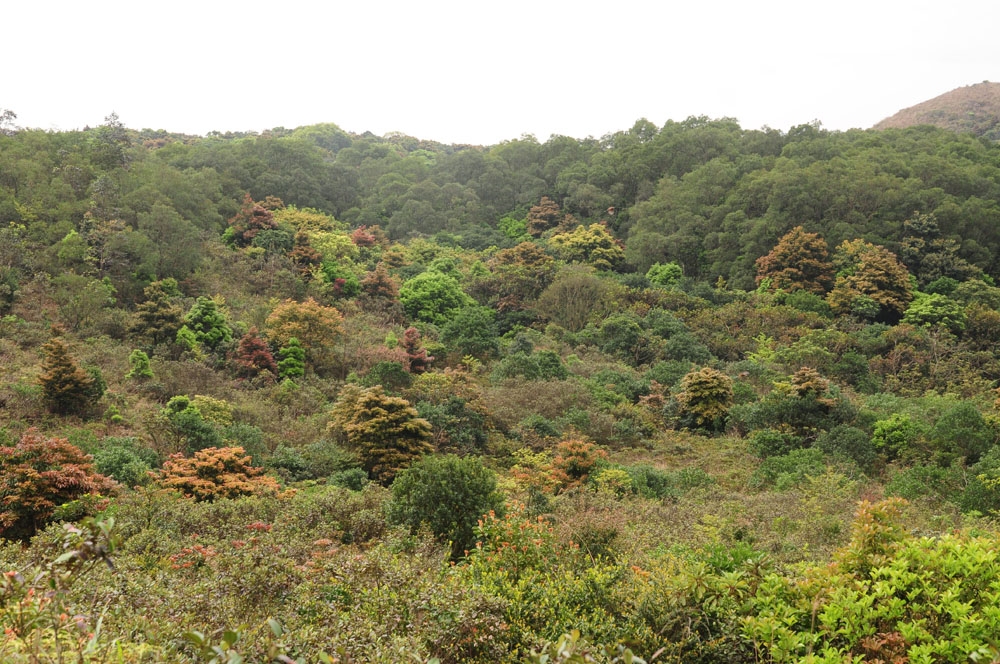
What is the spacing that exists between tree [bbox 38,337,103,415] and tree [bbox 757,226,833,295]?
75.0ft

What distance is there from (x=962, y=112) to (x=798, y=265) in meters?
39.5

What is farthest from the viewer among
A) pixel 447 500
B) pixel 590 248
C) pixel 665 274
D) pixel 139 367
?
pixel 590 248

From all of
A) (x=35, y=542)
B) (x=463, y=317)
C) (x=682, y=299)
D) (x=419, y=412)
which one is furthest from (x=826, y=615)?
(x=682, y=299)

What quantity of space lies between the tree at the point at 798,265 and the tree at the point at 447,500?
20781 mm

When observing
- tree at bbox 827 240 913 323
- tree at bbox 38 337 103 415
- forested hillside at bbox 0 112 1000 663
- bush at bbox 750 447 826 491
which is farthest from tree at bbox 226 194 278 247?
tree at bbox 827 240 913 323

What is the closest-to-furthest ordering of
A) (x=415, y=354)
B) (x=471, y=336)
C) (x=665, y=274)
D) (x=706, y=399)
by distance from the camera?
(x=706, y=399) < (x=415, y=354) < (x=471, y=336) < (x=665, y=274)

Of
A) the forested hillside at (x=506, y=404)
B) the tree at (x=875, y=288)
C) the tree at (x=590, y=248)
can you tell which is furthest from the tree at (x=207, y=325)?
the tree at (x=875, y=288)

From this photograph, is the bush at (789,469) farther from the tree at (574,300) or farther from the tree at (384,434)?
the tree at (574,300)

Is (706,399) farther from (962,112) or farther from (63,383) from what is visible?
(962,112)

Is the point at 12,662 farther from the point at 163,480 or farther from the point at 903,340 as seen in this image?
the point at 903,340

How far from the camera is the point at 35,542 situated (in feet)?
17.7

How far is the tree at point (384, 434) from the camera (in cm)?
1111

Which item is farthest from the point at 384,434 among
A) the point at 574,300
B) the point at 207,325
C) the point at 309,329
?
the point at 574,300

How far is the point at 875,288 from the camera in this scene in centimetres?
2311
